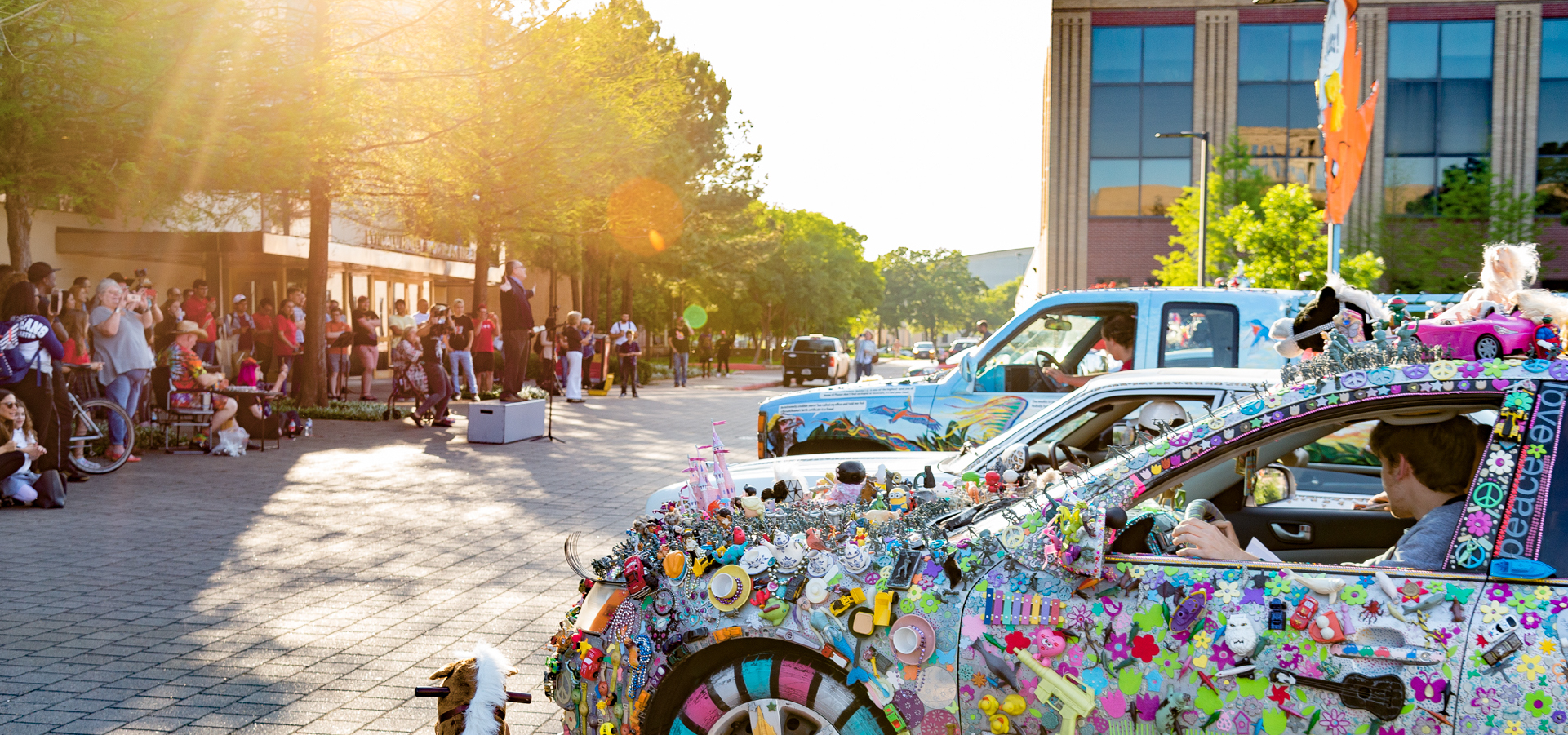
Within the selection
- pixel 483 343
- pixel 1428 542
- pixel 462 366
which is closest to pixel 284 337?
pixel 462 366

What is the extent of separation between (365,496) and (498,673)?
784 centimetres

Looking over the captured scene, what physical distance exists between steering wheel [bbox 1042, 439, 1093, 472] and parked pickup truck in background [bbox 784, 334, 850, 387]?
1150 inches

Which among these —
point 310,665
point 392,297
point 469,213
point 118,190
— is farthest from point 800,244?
point 310,665

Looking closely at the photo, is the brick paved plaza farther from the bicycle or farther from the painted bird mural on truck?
the painted bird mural on truck

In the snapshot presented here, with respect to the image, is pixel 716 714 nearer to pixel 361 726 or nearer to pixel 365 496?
pixel 361 726

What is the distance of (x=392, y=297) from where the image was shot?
118ft

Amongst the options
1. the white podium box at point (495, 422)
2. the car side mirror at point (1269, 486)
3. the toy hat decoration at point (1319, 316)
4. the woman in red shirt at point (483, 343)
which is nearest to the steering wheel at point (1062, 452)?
the car side mirror at point (1269, 486)

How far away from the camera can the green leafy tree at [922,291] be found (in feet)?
436

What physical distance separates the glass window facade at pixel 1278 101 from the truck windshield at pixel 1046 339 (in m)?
35.4

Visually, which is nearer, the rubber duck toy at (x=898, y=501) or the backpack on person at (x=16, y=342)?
the rubber duck toy at (x=898, y=501)

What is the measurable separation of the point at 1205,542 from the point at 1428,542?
1.83ft

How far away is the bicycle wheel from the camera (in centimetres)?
1115

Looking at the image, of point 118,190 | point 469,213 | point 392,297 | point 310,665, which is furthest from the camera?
point 392,297

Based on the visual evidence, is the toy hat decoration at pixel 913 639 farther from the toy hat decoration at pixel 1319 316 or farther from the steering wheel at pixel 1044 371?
the steering wheel at pixel 1044 371
